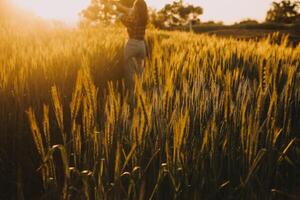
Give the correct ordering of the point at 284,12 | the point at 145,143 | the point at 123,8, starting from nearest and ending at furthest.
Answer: the point at 145,143, the point at 123,8, the point at 284,12

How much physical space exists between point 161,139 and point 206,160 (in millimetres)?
179

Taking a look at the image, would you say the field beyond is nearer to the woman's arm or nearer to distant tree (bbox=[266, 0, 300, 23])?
the woman's arm

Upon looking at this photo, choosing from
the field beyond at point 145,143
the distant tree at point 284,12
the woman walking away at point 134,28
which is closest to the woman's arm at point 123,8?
the woman walking away at point 134,28

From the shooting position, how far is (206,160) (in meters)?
1.51

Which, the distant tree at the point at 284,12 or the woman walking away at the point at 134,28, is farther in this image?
the distant tree at the point at 284,12

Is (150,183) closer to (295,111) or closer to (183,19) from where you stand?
(295,111)

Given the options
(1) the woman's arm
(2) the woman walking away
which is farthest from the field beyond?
(1) the woman's arm

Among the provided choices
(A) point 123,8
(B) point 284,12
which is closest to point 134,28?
(A) point 123,8

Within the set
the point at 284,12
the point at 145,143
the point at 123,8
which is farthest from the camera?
the point at 284,12

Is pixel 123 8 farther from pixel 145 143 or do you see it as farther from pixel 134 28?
pixel 145 143

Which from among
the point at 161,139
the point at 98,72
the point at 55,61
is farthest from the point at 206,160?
the point at 98,72

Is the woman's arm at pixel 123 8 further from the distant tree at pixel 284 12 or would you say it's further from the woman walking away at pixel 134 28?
the distant tree at pixel 284 12

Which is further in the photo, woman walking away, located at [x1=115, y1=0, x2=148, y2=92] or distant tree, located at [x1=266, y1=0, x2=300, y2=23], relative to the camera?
distant tree, located at [x1=266, y1=0, x2=300, y2=23]

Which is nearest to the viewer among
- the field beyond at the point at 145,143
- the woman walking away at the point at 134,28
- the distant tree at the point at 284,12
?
the field beyond at the point at 145,143
